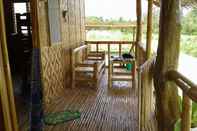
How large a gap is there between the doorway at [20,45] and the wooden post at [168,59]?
2.77m

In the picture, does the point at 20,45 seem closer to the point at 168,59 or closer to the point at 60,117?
the point at 60,117

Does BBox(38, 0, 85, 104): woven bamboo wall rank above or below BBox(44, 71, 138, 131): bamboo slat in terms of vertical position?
above

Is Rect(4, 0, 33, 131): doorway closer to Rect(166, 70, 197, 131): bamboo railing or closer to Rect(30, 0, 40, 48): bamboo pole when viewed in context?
Rect(30, 0, 40, 48): bamboo pole

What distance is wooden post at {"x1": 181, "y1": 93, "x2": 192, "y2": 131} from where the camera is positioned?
1674 mm

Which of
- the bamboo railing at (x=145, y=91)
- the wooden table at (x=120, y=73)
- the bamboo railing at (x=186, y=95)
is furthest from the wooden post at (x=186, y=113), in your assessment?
the wooden table at (x=120, y=73)

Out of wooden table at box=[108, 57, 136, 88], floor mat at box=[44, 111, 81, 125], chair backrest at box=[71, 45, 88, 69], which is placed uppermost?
chair backrest at box=[71, 45, 88, 69]

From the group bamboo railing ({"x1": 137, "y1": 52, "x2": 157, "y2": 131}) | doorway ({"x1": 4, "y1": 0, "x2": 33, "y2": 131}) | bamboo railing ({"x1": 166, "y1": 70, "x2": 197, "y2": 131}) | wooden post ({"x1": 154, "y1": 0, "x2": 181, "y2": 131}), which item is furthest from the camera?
doorway ({"x1": 4, "y1": 0, "x2": 33, "y2": 131})

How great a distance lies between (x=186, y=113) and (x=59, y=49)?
3440 millimetres

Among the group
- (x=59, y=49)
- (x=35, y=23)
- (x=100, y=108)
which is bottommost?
(x=100, y=108)

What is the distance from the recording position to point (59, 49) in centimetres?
480

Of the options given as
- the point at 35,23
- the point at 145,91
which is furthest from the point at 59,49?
the point at 145,91

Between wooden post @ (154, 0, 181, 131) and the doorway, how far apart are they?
2772 millimetres

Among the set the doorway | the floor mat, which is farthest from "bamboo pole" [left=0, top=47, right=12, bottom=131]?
the doorway

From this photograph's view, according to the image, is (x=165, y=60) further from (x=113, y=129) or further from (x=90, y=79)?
(x=90, y=79)
